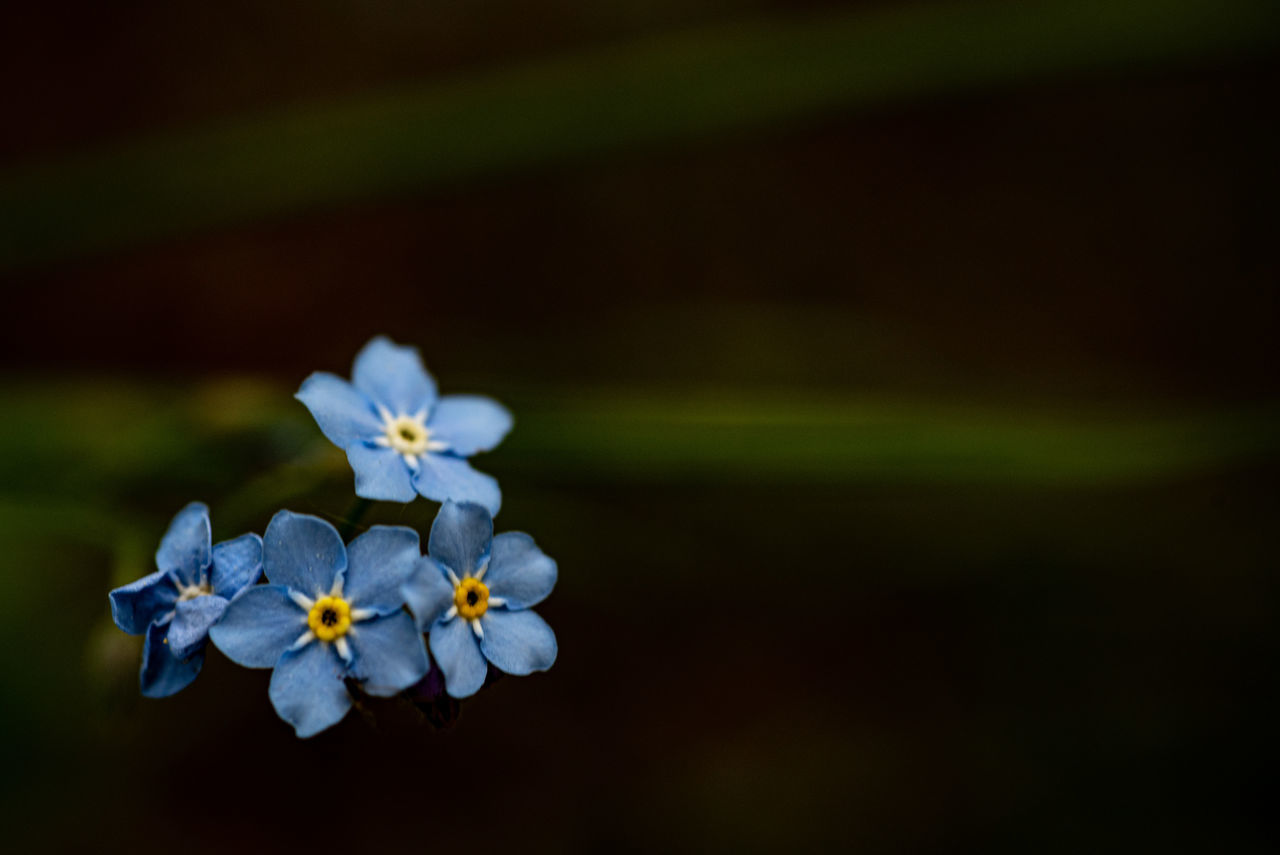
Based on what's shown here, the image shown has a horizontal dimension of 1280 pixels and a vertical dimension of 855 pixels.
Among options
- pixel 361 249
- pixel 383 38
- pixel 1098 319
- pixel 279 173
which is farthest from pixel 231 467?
pixel 1098 319

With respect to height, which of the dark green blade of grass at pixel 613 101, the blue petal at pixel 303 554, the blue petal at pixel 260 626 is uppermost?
the dark green blade of grass at pixel 613 101

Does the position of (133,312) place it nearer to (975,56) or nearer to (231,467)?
(231,467)

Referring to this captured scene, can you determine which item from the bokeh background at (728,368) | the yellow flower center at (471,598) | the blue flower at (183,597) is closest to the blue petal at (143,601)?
the blue flower at (183,597)

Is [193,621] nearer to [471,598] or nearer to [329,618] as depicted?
[329,618]

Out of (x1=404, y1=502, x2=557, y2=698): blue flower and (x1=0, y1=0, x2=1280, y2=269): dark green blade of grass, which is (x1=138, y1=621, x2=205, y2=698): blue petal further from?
(x1=0, y1=0, x2=1280, y2=269): dark green blade of grass

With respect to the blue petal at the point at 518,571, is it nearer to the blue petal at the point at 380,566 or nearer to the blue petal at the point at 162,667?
the blue petal at the point at 380,566


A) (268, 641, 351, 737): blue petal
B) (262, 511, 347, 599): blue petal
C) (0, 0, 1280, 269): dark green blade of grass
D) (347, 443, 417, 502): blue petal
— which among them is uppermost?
(0, 0, 1280, 269): dark green blade of grass

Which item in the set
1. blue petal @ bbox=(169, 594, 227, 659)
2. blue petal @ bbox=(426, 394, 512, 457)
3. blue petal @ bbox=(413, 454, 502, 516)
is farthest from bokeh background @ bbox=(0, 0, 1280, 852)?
blue petal @ bbox=(169, 594, 227, 659)
